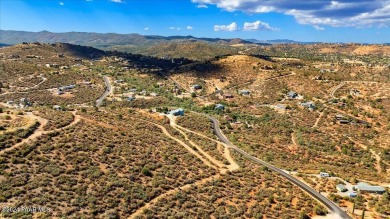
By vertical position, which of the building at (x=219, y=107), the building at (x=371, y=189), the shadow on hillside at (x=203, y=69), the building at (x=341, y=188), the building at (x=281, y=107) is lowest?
the building at (x=371, y=189)

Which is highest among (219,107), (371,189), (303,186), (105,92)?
(105,92)

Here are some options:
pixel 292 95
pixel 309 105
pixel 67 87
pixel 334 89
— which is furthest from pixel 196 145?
pixel 67 87

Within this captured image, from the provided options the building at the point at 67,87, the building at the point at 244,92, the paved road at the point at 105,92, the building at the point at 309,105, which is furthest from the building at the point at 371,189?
the building at the point at 67,87

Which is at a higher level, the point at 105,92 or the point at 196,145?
the point at 196,145

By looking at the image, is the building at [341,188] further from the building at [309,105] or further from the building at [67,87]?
the building at [67,87]

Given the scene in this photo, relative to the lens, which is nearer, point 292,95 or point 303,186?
point 303,186

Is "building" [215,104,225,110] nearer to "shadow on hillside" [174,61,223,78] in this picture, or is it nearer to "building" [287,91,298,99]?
"building" [287,91,298,99]

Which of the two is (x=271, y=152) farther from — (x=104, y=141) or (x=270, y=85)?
(x=270, y=85)

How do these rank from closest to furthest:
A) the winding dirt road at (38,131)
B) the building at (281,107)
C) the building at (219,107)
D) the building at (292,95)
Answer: the winding dirt road at (38,131), the building at (281,107), the building at (219,107), the building at (292,95)

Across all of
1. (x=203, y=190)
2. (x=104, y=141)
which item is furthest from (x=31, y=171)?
(x=203, y=190)

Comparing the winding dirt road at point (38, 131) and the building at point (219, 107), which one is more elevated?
the winding dirt road at point (38, 131)

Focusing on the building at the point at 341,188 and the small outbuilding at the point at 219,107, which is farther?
the small outbuilding at the point at 219,107

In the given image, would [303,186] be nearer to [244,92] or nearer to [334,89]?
[244,92]
